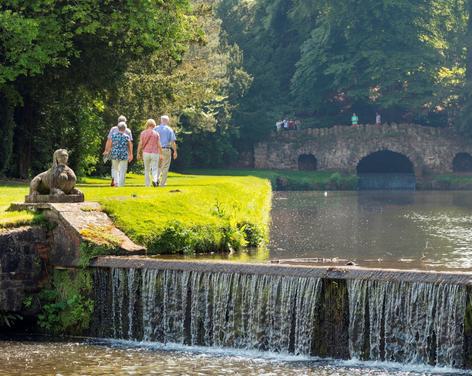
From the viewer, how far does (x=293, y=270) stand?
18.6 m

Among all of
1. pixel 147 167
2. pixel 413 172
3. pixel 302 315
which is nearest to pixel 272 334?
Answer: pixel 302 315

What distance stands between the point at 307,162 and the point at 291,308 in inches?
2452

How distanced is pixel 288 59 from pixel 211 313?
64671 millimetres

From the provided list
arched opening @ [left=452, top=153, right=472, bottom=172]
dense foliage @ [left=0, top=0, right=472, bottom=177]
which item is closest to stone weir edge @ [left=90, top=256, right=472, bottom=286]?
dense foliage @ [left=0, top=0, right=472, bottom=177]

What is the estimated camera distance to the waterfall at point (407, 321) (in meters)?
17.2

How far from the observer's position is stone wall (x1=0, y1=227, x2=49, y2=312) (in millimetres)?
19844

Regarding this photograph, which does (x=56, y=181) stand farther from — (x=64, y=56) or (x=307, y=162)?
(x=307, y=162)

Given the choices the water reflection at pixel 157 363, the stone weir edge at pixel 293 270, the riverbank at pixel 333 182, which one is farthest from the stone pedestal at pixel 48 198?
the riverbank at pixel 333 182

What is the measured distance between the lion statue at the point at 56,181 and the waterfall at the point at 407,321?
6.70m

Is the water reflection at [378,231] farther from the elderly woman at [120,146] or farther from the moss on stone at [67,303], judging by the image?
the moss on stone at [67,303]

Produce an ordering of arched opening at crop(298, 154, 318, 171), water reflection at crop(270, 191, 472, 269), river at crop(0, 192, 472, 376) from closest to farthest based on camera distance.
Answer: river at crop(0, 192, 472, 376) → water reflection at crop(270, 191, 472, 269) → arched opening at crop(298, 154, 318, 171)

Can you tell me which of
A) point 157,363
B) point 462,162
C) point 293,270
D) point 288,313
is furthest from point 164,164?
point 462,162

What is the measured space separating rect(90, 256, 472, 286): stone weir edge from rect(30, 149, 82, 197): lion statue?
8.37 feet

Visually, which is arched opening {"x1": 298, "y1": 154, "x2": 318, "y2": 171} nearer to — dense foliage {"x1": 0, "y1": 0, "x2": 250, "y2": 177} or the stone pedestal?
dense foliage {"x1": 0, "y1": 0, "x2": 250, "y2": 177}
